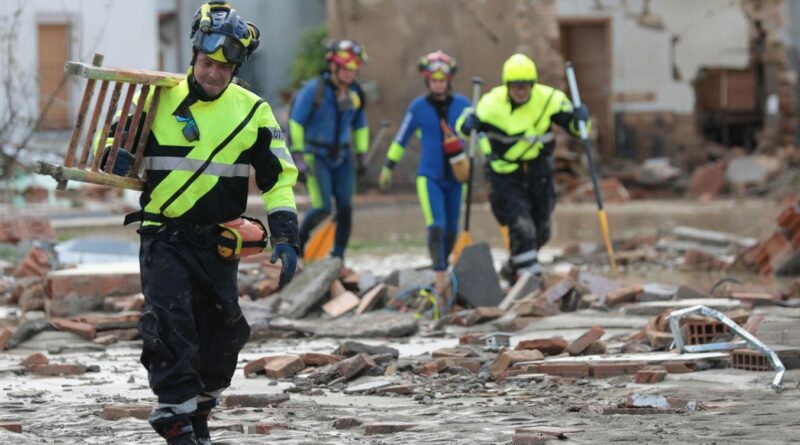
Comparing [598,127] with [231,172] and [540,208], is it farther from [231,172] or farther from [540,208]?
[231,172]

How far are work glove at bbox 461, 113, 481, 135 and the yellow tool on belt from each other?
598 centimetres

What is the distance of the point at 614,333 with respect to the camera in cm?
1060

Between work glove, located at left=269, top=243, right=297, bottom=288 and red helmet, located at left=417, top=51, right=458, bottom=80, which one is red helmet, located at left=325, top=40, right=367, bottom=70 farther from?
work glove, located at left=269, top=243, right=297, bottom=288

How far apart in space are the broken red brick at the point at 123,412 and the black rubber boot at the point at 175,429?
39.4 inches

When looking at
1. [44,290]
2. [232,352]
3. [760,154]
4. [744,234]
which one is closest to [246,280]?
[44,290]

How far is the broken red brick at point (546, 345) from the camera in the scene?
30.8 ft

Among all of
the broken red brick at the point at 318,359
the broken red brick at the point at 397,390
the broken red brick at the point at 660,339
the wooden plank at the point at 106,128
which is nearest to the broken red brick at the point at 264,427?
the broken red brick at the point at 397,390

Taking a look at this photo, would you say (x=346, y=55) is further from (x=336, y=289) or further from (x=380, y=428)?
(x=380, y=428)

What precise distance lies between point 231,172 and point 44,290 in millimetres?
5988

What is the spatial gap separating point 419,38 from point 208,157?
70.1 ft

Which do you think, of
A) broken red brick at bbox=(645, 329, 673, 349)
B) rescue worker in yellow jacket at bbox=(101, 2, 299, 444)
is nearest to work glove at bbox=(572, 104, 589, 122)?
broken red brick at bbox=(645, 329, 673, 349)

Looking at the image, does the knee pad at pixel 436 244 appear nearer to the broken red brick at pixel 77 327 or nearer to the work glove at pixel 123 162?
the broken red brick at pixel 77 327

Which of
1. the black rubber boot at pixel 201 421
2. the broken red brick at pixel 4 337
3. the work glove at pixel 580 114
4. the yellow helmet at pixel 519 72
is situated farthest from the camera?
the work glove at pixel 580 114

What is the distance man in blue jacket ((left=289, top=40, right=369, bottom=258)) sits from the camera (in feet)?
46.6
